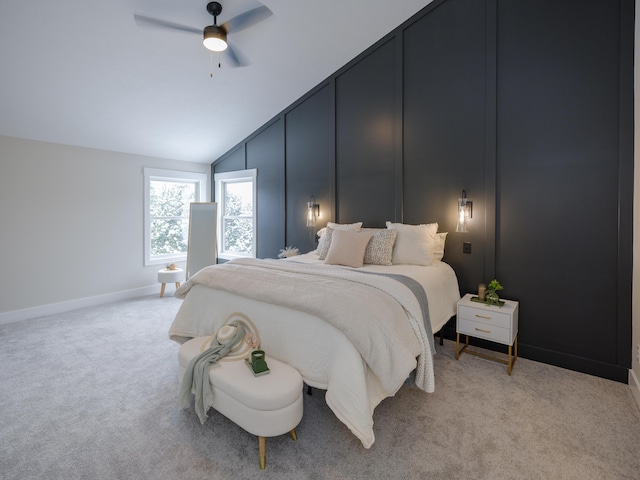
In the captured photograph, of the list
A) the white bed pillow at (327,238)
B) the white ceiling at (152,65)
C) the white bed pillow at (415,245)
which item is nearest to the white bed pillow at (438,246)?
the white bed pillow at (415,245)

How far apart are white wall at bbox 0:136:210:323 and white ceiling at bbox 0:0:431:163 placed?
0.96ft

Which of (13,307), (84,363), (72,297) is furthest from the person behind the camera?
(72,297)

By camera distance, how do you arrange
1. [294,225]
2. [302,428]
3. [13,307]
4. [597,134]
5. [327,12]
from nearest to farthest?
[302,428]
[597,134]
[327,12]
[13,307]
[294,225]

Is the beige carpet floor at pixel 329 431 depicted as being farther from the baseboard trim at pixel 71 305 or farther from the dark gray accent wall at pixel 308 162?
the dark gray accent wall at pixel 308 162

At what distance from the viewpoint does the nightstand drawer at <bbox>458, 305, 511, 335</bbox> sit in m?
2.62

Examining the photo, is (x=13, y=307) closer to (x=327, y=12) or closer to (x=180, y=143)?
(x=180, y=143)

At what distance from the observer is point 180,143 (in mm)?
5062

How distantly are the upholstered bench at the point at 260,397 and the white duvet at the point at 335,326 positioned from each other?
18 centimetres

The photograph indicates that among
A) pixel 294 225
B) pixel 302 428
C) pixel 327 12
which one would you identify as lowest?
pixel 302 428

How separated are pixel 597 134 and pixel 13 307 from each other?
20.7 feet

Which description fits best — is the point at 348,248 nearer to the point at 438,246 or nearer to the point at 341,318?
the point at 438,246

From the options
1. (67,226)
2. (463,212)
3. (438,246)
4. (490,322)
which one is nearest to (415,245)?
(438,246)

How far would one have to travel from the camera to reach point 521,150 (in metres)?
2.94

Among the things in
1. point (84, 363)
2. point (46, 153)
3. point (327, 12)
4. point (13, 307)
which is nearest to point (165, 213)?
point (46, 153)
